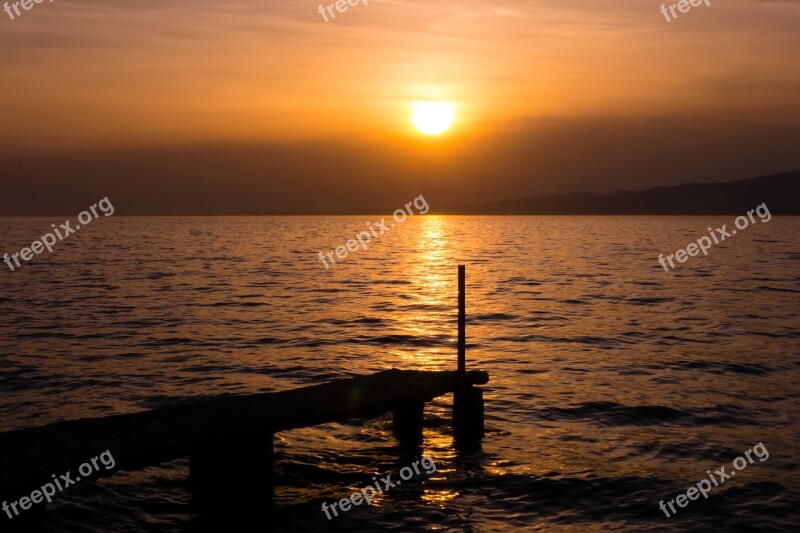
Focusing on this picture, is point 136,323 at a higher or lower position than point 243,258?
lower

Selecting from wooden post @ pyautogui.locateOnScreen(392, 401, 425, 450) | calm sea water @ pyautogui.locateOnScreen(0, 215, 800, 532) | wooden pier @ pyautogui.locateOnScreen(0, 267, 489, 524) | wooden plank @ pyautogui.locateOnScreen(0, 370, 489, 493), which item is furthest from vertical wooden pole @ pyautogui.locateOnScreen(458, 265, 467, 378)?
calm sea water @ pyautogui.locateOnScreen(0, 215, 800, 532)

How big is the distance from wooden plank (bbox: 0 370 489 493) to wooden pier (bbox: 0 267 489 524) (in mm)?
14

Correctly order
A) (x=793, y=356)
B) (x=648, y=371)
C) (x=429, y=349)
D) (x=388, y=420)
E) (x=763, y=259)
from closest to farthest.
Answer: (x=388, y=420) < (x=648, y=371) < (x=793, y=356) < (x=429, y=349) < (x=763, y=259)

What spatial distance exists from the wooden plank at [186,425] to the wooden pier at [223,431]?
1cm

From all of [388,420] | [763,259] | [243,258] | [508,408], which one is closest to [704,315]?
[508,408]

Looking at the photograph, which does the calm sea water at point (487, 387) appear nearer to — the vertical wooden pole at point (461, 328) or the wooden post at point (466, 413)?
the wooden post at point (466, 413)

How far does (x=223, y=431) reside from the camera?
38.9 ft

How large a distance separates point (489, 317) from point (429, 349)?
8110 mm

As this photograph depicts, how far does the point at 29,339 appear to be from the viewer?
26719mm

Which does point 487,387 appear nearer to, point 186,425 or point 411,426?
point 411,426

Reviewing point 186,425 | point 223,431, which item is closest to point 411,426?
point 223,431

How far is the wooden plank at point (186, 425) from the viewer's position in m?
10.5

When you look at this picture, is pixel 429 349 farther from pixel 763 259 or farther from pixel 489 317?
pixel 763 259

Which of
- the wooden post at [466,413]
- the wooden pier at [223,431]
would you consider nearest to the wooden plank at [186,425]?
the wooden pier at [223,431]
